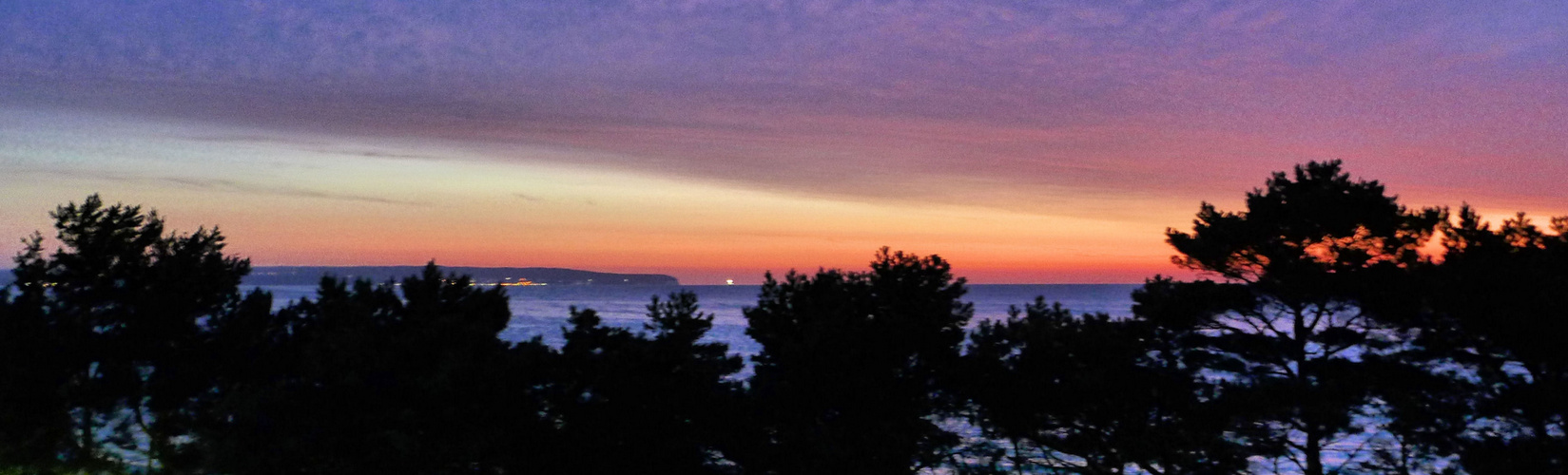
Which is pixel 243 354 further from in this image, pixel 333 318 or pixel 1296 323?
pixel 1296 323

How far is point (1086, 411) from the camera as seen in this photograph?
16.4m

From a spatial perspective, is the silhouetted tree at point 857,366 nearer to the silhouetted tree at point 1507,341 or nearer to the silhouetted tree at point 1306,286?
the silhouetted tree at point 1306,286

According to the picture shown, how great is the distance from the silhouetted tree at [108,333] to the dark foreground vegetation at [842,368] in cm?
5

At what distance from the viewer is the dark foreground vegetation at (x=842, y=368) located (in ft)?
47.9

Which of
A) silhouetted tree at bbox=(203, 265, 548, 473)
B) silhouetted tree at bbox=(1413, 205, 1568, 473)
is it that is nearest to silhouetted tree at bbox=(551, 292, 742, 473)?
silhouetted tree at bbox=(203, 265, 548, 473)

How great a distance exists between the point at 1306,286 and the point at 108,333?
2303cm

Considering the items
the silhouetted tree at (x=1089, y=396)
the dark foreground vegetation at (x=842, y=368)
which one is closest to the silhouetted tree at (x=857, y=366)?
the dark foreground vegetation at (x=842, y=368)

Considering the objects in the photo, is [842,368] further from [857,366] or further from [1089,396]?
[1089,396]

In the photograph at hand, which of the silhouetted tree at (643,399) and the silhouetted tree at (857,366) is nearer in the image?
the silhouetted tree at (643,399)

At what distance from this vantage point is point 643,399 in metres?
15.3

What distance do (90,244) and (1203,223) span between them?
2273 centimetres

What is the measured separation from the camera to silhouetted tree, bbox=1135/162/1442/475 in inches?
681

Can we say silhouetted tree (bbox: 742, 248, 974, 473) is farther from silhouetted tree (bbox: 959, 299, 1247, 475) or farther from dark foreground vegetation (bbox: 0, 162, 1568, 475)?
silhouetted tree (bbox: 959, 299, 1247, 475)

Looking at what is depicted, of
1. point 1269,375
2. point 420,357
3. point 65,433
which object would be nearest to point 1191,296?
point 1269,375
